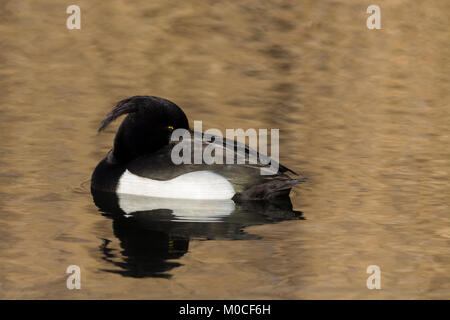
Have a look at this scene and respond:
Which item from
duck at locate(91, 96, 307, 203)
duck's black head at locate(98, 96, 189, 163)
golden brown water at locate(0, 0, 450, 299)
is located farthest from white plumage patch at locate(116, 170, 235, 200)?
golden brown water at locate(0, 0, 450, 299)

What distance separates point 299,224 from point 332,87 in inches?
223

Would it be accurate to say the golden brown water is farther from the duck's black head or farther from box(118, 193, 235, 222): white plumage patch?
the duck's black head

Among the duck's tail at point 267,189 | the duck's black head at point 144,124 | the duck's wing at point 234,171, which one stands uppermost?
the duck's black head at point 144,124

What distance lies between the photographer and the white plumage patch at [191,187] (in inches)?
289

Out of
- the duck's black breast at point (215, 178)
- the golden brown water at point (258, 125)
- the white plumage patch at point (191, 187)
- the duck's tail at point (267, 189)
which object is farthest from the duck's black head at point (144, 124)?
the duck's tail at point (267, 189)

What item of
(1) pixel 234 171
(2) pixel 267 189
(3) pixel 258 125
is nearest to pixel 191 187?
(1) pixel 234 171

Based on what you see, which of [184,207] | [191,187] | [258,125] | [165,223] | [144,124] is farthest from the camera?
[258,125]

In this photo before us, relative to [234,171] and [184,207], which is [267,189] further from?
[184,207]

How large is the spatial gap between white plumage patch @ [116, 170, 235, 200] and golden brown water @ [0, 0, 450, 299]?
0.53m

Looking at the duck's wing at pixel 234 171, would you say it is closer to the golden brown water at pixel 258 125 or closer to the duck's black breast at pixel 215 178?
the duck's black breast at pixel 215 178

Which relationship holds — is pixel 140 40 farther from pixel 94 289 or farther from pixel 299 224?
pixel 94 289

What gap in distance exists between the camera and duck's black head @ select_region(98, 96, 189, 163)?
7637mm

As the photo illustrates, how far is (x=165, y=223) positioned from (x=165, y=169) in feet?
2.42

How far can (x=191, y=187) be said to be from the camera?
7.37 metres
